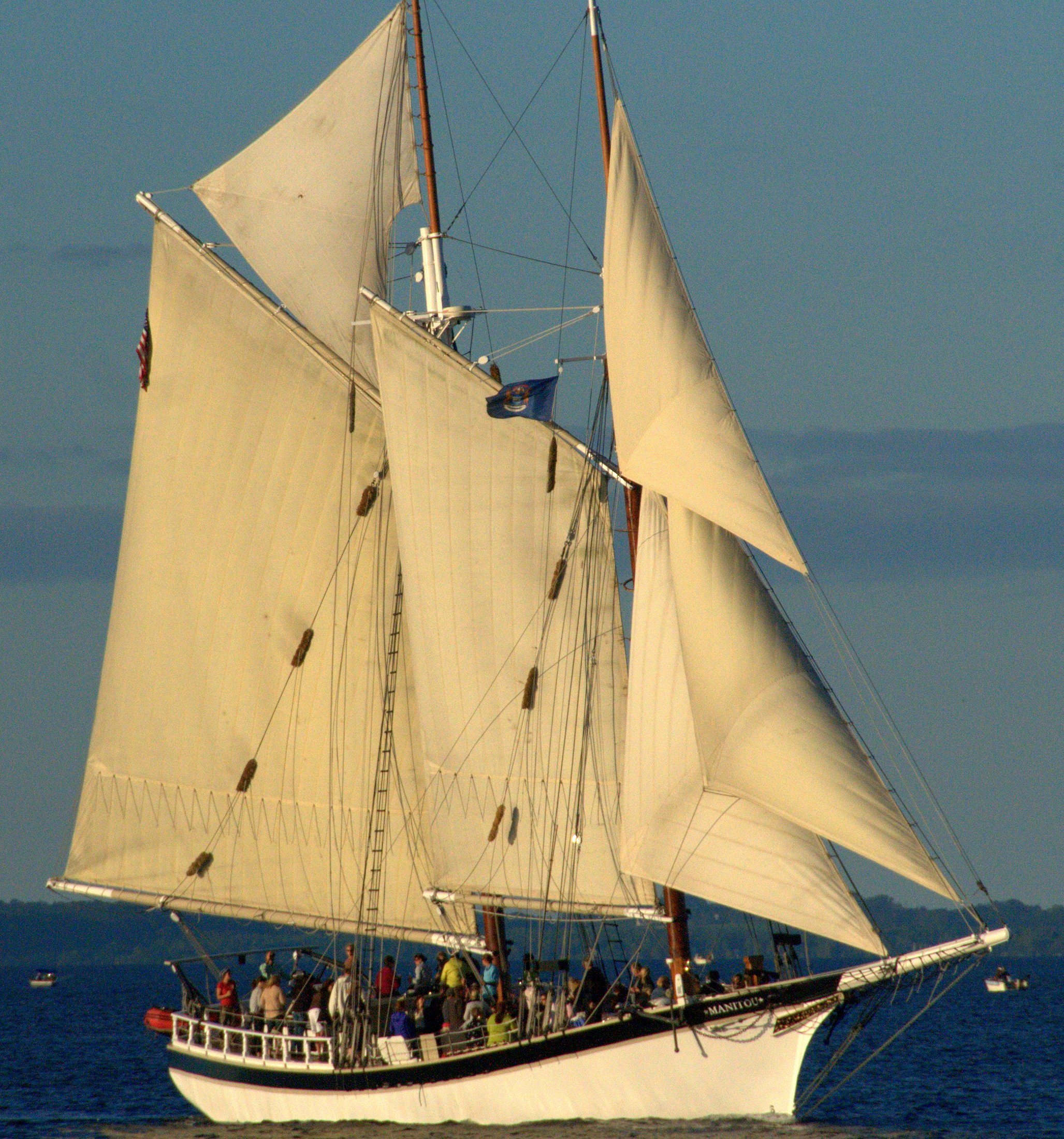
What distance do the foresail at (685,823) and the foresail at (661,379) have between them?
2.47m

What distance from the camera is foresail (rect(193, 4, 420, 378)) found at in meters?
52.8

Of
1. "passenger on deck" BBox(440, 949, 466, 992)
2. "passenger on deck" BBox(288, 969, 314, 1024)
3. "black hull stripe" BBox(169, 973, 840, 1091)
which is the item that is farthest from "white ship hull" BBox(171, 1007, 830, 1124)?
"passenger on deck" BBox(288, 969, 314, 1024)

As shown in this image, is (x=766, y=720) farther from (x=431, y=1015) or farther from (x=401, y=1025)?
(x=401, y=1025)

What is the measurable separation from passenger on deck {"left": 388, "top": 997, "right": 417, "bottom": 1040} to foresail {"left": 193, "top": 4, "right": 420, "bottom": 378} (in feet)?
56.6

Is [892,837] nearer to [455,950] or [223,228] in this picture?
[455,950]

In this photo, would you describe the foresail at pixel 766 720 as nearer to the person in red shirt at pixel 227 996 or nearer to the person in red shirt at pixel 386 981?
the person in red shirt at pixel 386 981

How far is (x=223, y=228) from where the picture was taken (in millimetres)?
53312

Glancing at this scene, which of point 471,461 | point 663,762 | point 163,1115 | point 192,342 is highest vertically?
point 192,342

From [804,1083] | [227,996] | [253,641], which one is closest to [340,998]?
[227,996]

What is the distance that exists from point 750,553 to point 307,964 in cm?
9070

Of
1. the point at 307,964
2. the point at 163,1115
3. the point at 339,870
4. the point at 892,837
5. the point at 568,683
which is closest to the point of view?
the point at 892,837

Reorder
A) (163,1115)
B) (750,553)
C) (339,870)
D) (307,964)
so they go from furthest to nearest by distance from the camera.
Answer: (307,964) < (163,1115) < (339,870) < (750,553)

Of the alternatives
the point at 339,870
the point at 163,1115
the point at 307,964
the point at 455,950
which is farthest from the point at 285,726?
the point at 307,964

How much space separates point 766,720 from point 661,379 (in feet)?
24.0
